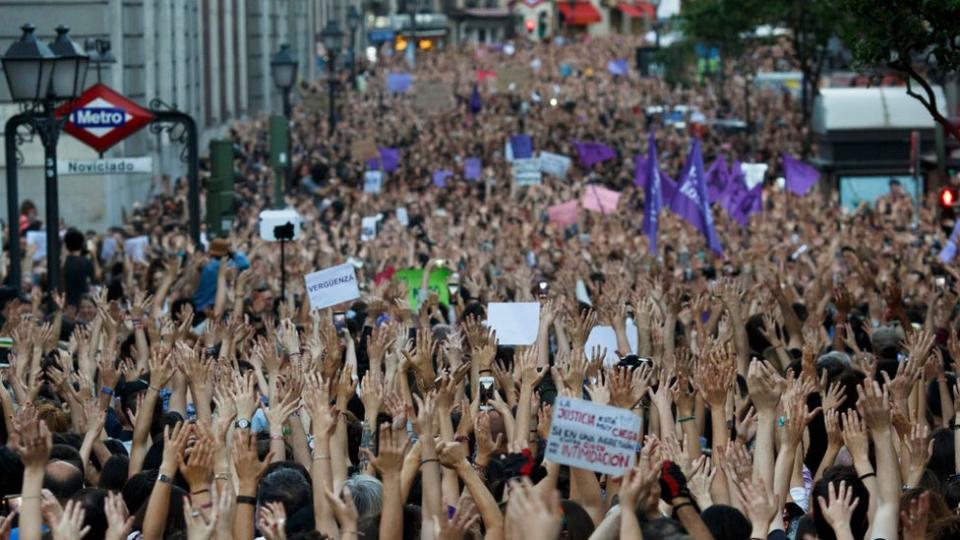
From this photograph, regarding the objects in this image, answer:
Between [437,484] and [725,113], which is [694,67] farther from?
[437,484]

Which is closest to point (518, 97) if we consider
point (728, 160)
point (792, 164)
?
point (728, 160)

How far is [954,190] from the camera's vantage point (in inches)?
970

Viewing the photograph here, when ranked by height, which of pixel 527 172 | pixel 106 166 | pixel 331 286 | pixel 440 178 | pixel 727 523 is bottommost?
pixel 440 178

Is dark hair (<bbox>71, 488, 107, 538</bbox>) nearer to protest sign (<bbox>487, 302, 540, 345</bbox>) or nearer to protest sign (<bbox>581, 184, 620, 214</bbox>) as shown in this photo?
Result: protest sign (<bbox>487, 302, 540, 345</bbox>)

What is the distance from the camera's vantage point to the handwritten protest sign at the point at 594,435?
Answer: 716 cm

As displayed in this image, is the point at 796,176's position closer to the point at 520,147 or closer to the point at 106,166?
the point at 520,147

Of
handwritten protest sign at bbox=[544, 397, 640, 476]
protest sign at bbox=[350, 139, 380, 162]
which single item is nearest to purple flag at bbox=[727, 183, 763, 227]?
protest sign at bbox=[350, 139, 380, 162]

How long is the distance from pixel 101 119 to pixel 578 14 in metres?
145

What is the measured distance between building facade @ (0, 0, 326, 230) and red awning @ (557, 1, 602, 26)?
101707mm

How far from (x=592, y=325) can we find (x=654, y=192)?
1170 centimetres

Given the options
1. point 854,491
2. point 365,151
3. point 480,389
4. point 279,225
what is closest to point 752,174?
point 365,151

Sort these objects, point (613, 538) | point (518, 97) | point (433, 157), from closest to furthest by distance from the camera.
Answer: point (613, 538)
point (433, 157)
point (518, 97)

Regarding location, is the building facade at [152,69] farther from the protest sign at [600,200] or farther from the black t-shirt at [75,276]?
the black t-shirt at [75,276]

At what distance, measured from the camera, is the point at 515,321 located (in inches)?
476
